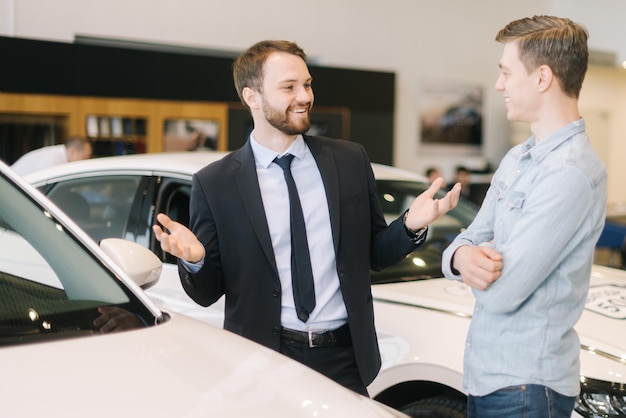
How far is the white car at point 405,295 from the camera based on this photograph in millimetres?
2559

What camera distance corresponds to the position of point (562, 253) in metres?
1.68

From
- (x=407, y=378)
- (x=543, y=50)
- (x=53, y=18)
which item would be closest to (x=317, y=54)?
(x=53, y=18)

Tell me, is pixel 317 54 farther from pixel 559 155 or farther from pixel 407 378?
pixel 559 155

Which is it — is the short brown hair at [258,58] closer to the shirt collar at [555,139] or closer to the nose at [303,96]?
the nose at [303,96]

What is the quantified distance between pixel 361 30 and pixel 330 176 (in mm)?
10639

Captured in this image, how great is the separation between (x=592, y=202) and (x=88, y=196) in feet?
8.49

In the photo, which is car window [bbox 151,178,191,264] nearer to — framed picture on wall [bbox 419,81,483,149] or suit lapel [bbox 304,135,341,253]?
suit lapel [bbox 304,135,341,253]

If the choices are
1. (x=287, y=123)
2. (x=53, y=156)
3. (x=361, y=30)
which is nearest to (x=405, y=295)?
(x=287, y=123)

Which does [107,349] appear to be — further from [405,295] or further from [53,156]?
[53,156]

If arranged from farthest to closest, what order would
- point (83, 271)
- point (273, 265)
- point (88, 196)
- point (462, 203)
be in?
point (462, 203), point (88, 196), point (273, 265), point (83, 271)

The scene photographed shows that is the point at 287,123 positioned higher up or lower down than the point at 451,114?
higher up

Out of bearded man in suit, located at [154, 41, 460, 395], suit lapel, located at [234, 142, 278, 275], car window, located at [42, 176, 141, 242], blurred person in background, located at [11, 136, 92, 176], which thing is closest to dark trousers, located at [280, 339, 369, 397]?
bearded man in suit, located at [154, 41, 460, 395]

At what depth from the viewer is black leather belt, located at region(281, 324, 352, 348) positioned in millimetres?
2314

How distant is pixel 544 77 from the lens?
1.72 metres
